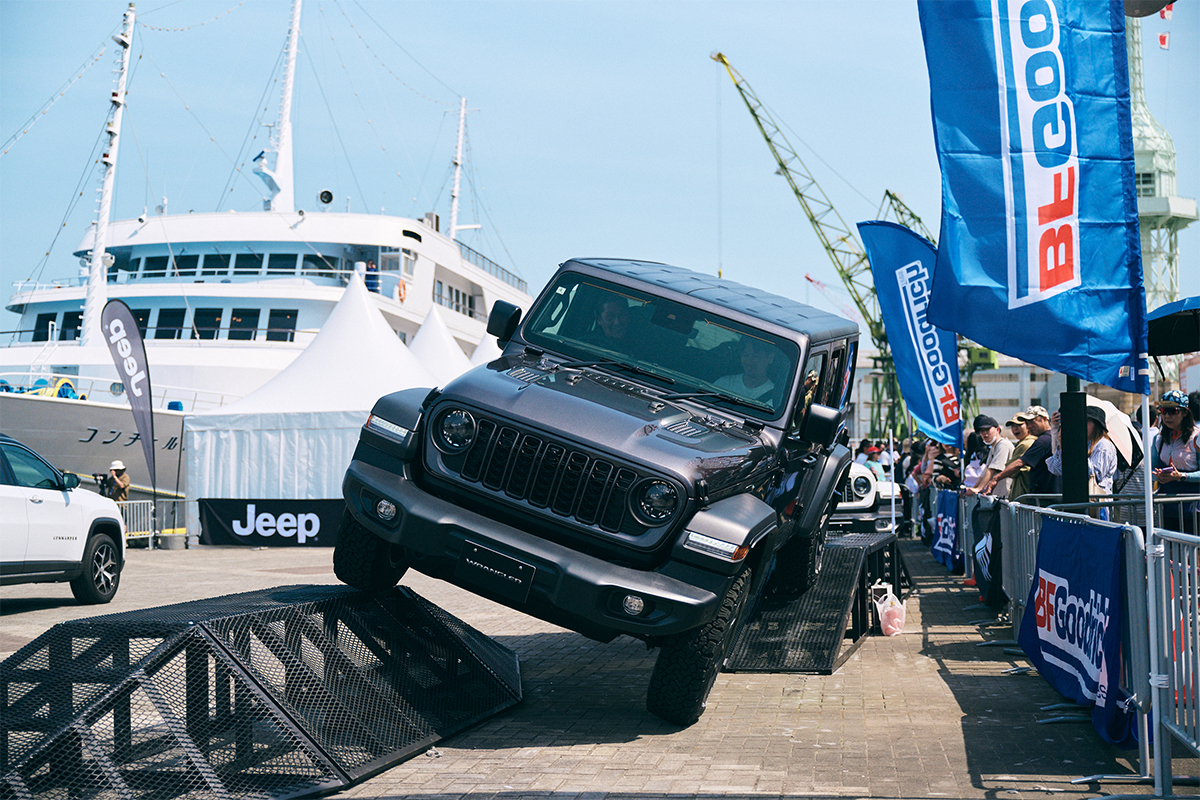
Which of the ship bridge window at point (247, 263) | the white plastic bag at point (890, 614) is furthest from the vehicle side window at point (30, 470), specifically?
the ship bridge window at point (247, 263)

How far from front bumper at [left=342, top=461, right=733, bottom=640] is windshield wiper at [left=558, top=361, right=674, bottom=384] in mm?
1344

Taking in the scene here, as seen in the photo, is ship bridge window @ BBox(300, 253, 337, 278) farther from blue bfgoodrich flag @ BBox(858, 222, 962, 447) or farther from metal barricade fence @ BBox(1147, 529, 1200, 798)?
metal barricade fence @ BBox(1147, 529, 1200, 798)

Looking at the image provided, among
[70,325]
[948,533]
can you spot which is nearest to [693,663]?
[948,533]

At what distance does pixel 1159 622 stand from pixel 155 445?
73.1 feet

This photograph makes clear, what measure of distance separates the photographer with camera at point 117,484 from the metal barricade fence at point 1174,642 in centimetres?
1996

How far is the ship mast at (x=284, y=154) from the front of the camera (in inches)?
1264

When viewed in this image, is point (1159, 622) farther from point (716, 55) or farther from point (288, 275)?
point (716, 55)

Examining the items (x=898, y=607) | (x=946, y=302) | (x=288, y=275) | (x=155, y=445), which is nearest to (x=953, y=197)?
(x=946, y=302)

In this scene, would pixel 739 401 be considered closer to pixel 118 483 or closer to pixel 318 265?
pixel 118 483

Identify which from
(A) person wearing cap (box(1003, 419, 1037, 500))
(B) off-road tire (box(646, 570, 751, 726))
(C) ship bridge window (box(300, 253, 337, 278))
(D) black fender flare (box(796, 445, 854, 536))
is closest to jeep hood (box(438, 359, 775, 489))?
(B) off-road tire (box(646, 570, 751, 726))

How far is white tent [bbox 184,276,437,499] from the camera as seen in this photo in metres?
21.0

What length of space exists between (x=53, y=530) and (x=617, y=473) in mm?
7543

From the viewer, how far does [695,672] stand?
19.5ft

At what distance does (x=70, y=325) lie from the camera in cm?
2884
